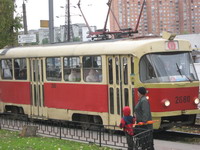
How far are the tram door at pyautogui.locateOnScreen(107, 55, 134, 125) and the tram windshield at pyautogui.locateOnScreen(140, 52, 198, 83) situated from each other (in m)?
0.40

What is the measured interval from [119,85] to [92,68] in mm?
1400

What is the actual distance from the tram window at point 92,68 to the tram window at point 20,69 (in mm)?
3901

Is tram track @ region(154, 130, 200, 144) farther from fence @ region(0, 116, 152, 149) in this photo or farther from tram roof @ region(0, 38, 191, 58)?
tram roof @ region(0, 38, 191, 58)

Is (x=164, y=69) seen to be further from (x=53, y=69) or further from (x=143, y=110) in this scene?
(x=53, y=69)

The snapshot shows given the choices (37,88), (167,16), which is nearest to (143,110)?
(37,88)

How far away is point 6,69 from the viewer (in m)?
18.8

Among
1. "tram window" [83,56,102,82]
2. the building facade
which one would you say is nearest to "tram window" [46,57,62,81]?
"tram window" [83,56,102,82]

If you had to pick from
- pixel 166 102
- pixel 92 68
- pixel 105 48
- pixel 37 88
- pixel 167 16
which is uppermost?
pixel 167 16

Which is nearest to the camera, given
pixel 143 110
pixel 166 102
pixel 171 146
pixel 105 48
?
pixel 143 110

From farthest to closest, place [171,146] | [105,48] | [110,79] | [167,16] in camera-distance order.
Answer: [167,16], [105,48], [110,79], [171,146]

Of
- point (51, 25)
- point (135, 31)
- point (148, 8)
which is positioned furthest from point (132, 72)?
point (148, 8)

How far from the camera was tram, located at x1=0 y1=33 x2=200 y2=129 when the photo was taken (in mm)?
12562

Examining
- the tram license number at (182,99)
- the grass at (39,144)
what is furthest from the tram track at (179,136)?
the grass at (39,144)

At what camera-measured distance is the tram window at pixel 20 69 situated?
17.5 meters
